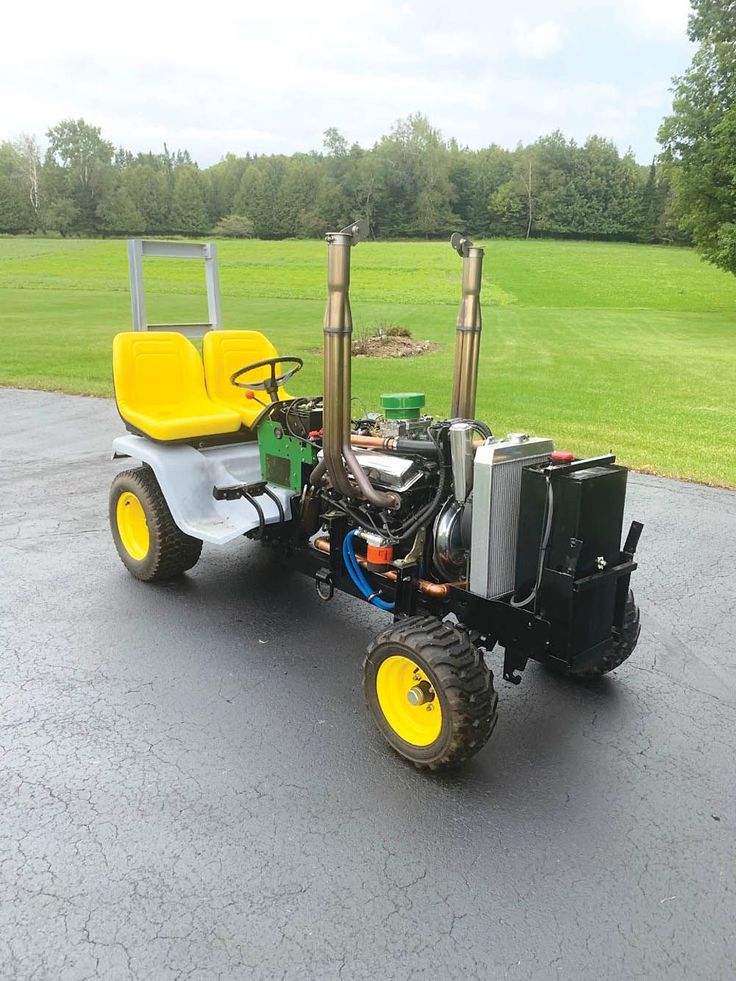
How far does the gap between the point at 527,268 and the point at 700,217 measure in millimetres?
21118

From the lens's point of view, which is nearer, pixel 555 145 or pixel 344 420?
pixel 344 420

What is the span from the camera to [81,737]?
2.88m

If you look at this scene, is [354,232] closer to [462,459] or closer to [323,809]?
[462,459]

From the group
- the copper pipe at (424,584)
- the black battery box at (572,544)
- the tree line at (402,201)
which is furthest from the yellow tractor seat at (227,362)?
the tree line at (402,201)

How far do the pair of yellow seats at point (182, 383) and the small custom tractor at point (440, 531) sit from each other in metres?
0.35

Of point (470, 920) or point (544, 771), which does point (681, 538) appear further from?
point (470, 920)

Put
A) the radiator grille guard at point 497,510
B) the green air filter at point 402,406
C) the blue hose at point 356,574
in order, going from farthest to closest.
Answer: the blue hose at point 356,574
the green air filter at point 402,406
the radiator grille guard at point 497,510

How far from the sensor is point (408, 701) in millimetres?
2797

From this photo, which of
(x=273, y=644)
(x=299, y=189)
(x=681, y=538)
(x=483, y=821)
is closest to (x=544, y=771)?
(x=483, y=821)

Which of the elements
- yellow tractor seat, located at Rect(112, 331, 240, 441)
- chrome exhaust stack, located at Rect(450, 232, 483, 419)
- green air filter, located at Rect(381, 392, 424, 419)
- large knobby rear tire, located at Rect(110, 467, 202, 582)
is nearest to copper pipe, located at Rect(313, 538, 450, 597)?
green air filter, located at Rect(381, 392, 424, 419)

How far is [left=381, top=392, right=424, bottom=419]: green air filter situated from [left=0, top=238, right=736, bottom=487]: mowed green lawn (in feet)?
14.1

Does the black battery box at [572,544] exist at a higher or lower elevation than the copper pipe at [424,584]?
higher

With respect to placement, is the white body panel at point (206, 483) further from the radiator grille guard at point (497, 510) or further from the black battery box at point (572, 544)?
the black battery box at point (572, 544)

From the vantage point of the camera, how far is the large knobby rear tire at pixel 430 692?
2.56 m
